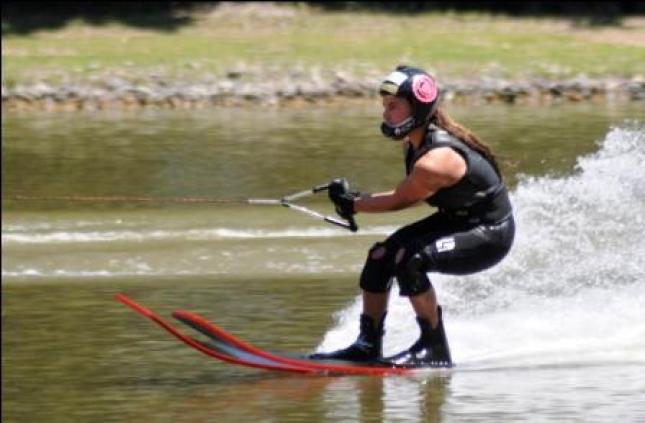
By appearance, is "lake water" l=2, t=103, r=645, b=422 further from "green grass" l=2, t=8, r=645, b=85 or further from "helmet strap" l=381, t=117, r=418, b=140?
"green grass" l=2, t=8, r=645, b=85

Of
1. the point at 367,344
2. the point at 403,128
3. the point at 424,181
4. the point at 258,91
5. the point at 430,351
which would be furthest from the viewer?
the point at 258,91

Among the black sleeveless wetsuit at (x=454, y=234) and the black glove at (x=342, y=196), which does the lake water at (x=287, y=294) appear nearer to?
the black sleeveless wetsuit at (x=454, y=234)

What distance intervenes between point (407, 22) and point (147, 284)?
2180cm

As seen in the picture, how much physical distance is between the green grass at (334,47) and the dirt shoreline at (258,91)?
378mm

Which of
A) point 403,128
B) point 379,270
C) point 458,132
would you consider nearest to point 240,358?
point 379,270

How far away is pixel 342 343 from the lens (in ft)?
33.0

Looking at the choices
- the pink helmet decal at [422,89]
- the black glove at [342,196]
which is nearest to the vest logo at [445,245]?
the black glove at [342,196]

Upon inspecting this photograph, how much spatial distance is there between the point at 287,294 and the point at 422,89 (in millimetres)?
3153

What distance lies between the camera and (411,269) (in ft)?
29.5

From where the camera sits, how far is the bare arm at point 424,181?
29.5ft

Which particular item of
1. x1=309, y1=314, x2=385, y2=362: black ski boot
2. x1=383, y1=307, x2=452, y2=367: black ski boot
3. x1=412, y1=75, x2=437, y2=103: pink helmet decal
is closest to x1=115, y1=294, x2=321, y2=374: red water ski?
x1=309, y1=314, x2=385, y2=362: black ski boot

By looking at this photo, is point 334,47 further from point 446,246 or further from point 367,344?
point 446,246

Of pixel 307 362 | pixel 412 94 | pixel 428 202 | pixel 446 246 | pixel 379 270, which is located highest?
pixel 412 94

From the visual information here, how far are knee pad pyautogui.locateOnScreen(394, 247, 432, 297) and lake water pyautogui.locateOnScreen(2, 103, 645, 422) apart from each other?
0.49 meters
